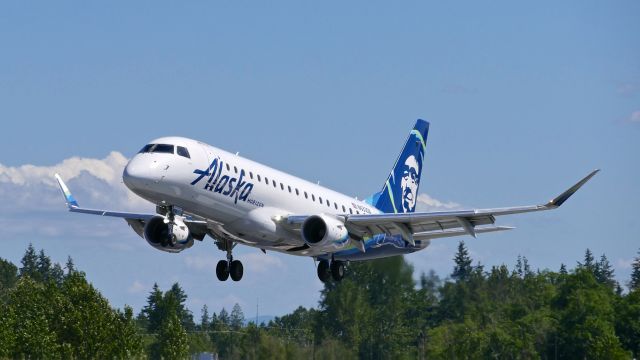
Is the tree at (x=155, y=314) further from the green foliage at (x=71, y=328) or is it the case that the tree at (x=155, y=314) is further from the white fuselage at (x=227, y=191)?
the white fuselage at (x=227, y=191)

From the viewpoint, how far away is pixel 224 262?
5609 cm

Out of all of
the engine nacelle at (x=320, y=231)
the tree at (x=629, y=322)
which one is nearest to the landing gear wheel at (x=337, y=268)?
the engine nacelle at (x=320, y=231)

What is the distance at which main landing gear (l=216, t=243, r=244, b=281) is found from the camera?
5609cm

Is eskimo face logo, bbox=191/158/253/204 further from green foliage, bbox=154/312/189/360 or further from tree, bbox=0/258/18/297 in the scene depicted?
tree, bbox=0/258/18/297

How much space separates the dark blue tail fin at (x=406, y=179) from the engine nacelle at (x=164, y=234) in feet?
42.2

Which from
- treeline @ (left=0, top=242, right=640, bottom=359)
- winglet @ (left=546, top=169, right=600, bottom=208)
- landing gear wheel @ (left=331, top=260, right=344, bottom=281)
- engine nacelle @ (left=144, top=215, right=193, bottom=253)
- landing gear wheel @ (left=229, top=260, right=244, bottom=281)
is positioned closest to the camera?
winglet @ (left=546, top=169, right=600, bottom=208)

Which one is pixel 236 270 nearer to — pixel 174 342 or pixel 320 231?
pixel 320 231

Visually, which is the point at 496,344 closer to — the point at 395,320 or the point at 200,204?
the point at 395,320

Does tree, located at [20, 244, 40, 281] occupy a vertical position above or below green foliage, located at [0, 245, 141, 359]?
above

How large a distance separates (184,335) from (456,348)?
2722cm

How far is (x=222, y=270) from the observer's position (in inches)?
2211

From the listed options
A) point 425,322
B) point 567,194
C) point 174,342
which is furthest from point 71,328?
point 567,194

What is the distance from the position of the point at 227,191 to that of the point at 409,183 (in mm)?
17560

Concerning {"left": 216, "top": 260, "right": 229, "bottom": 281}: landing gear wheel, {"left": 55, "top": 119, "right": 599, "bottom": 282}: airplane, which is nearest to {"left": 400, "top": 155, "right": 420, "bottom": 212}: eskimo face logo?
{"left": 55, "top": 119, "right": 599, "bottom": 282}: airplane
